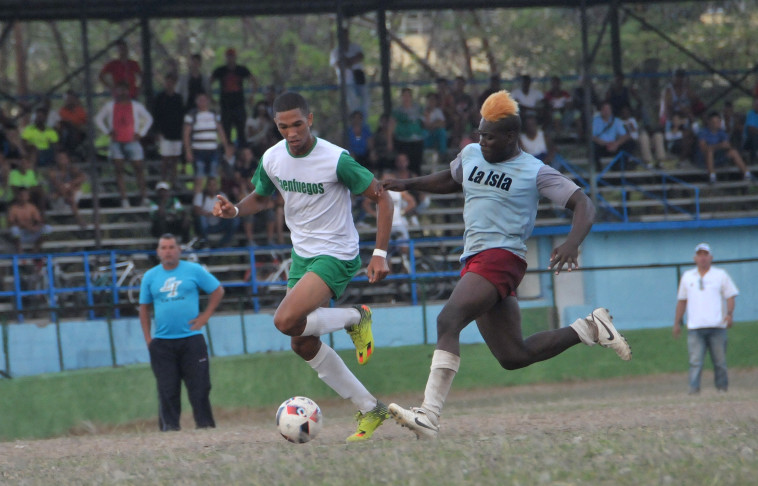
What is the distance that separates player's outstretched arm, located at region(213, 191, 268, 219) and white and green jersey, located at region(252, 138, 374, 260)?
0.32 metres

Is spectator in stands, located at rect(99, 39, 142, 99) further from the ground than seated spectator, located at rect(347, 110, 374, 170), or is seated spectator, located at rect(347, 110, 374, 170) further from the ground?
spectator in stands, located at rect(99, 39, 142, 99)

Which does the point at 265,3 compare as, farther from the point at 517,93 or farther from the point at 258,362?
the point at 258,362

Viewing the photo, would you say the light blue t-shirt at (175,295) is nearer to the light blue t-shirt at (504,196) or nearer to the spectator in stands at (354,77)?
the light blue t-shirt at (504,196)

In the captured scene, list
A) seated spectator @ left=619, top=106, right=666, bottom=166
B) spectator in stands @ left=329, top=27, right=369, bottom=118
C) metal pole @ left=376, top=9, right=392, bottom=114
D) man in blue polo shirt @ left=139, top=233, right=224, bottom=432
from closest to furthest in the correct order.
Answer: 1. man in blue polo shirt @ left=139, top=233, right=224, bottom=432
2. spectator in stands @ left=329, top=27, right=369, bottom=118
3. seated spectator @ left=619, top=106, right=666, bottom=166
4. metal pole @ left=376, top=9, right=392, bottom=114

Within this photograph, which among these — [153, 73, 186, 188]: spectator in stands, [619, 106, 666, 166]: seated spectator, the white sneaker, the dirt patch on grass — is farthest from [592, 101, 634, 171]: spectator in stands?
the white sneaker

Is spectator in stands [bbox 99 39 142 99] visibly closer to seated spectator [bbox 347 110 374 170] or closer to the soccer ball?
seated spectator [bbox 347 110 374 170]

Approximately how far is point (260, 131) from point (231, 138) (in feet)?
2.14

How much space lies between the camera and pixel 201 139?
65.2 ft

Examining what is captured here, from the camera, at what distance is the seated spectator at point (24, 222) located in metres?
18.9

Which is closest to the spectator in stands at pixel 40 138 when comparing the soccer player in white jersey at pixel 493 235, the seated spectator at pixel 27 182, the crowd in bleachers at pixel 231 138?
the crowd in bleachers at pixel 231 138

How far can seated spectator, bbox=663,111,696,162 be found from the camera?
75.5ft

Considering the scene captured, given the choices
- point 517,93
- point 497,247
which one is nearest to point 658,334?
point 517,93

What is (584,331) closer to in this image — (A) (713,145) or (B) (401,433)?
(B) (401,433)

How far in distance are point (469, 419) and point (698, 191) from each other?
43.3 ft
